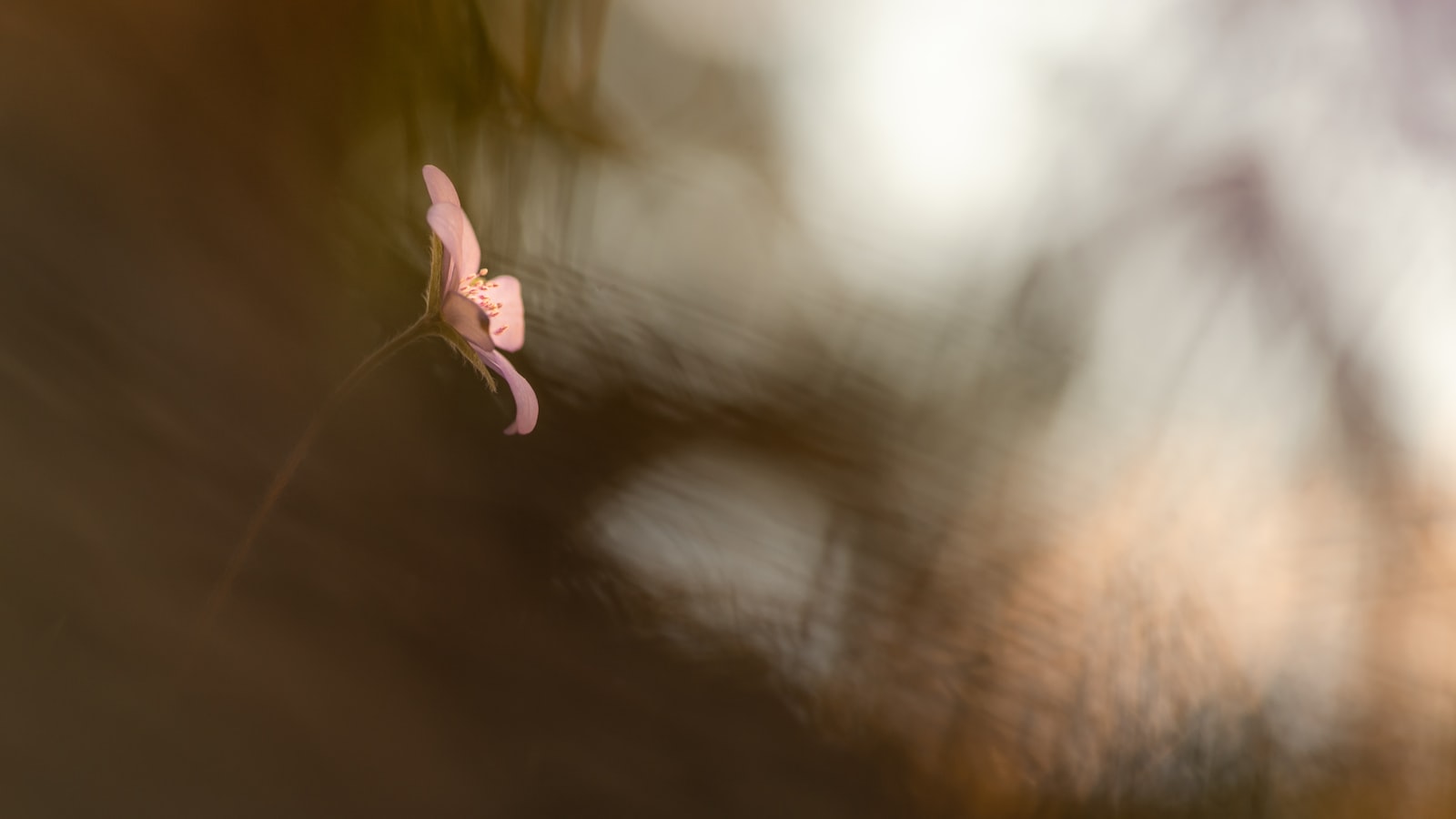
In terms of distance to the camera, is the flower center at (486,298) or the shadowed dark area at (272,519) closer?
the shadowed dark area at (272,519)

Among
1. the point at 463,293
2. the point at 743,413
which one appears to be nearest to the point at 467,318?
the point at 463,293

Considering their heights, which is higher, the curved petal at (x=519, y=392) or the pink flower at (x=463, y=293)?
the pink flower at (x=463, y=293)

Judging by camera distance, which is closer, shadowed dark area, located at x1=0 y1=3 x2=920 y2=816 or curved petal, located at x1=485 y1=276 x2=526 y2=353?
shadowed dark area, located at x1=0 y1=3 x2=920 y2=816

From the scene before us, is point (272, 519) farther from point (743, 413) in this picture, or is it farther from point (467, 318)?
point (743, 413)

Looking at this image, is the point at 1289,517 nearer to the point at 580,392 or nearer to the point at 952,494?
the point at 952,494
